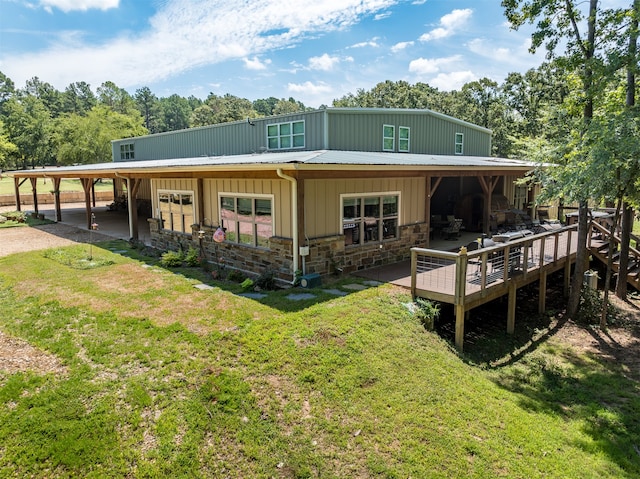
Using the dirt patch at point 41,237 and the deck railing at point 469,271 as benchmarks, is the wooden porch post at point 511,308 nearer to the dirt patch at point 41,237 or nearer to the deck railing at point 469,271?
the deck railing at point 469,271

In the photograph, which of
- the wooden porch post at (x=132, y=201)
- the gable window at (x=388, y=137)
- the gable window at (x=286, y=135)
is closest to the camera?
the gable window at (x=286, y=135)

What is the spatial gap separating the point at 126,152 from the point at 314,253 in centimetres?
2204

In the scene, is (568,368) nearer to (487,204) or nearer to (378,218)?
(378,218)

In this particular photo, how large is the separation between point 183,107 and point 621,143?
110607mm

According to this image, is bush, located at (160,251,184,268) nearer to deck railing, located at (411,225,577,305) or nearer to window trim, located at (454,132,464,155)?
deck railing, located at (411,225,577,305)

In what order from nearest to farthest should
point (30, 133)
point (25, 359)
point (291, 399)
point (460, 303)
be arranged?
1. point (291, 399)
2. point (25, 359)
3. point (460, 303)
4. point (30, 133)

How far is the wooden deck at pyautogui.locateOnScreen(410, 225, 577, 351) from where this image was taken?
743cm

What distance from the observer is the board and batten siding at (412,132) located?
13.6 metres

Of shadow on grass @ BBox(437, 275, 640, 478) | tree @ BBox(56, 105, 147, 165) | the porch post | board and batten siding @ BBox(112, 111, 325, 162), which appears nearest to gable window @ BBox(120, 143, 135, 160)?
board and batten siding @ BBox(112, 111, 325, 162)

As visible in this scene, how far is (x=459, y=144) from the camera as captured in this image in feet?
62.8

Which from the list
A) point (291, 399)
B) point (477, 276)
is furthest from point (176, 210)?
point (291, 399)

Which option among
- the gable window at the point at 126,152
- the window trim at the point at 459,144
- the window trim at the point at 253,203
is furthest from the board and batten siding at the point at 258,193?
the gable window at the point at 126,152

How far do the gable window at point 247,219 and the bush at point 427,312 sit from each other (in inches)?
154

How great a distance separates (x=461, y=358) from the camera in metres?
7.02
